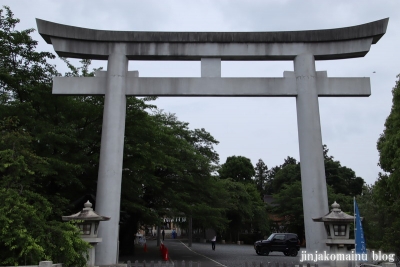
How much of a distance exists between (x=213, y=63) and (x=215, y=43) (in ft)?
2.15

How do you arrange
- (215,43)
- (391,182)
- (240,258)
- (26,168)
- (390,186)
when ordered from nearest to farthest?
(26,168)
(215,43)
(391,182)
(390,186)
(240,258)

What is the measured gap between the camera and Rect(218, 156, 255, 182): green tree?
5516 centimetres

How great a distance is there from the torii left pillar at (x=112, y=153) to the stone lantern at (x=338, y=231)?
5944 millimetres

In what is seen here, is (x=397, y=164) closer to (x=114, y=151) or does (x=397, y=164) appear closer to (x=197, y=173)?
(x=114, y=151)

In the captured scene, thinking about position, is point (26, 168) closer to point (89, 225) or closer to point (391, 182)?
point (89, 225)

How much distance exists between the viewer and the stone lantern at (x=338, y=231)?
1090 centimetres

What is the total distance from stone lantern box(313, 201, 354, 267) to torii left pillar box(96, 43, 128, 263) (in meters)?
5.94

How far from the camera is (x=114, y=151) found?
1212cm

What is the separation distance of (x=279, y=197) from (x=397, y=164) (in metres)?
28.2

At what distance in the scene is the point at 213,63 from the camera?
12.9 m

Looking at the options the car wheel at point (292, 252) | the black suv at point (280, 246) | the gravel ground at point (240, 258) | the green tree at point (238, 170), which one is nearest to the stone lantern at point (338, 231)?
the gravel ground at point (240, 258)

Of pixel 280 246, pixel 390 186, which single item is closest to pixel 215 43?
pixel 390 186

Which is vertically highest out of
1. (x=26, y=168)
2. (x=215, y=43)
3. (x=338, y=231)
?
(x=215, y=43)

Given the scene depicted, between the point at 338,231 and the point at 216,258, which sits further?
the point at 216,258
